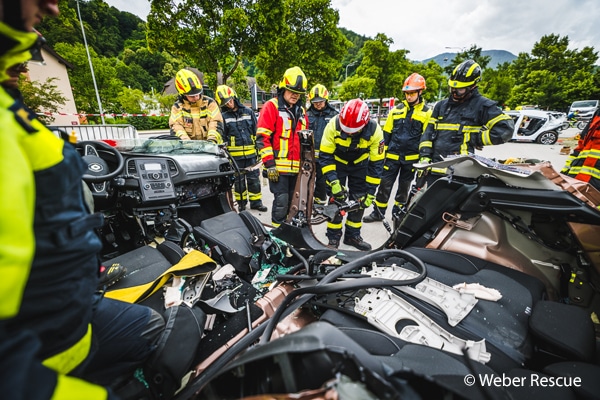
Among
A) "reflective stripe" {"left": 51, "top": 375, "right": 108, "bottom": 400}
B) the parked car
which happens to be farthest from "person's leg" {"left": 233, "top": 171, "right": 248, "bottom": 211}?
the parked car

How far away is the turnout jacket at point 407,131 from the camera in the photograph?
14.3 ft

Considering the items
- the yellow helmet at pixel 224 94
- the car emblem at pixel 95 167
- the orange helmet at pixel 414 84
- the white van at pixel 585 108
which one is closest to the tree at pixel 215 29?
the yellow helmet at pixel 224 94

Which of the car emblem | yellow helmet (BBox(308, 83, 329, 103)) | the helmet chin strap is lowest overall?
the car emblem

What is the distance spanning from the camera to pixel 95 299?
0.98m

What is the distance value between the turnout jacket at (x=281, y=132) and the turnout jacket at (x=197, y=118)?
39.5 inches

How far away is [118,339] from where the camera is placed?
0.99 m

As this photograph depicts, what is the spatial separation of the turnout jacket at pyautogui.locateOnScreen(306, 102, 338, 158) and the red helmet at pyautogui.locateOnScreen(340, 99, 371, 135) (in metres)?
1.65

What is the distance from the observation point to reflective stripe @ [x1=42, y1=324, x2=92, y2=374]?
0.69 metres

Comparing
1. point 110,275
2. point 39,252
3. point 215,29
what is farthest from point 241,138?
point 215,29

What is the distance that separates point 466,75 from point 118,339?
14.2 ft

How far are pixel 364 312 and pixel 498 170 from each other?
1.12 m

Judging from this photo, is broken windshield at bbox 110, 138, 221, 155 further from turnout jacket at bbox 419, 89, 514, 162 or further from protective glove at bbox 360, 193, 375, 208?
turnout jacket at bbox 419, 89, 514, 162

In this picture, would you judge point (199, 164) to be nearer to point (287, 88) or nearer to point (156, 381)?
point (287, 88)

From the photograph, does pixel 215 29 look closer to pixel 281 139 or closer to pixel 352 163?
pixel 281 139
